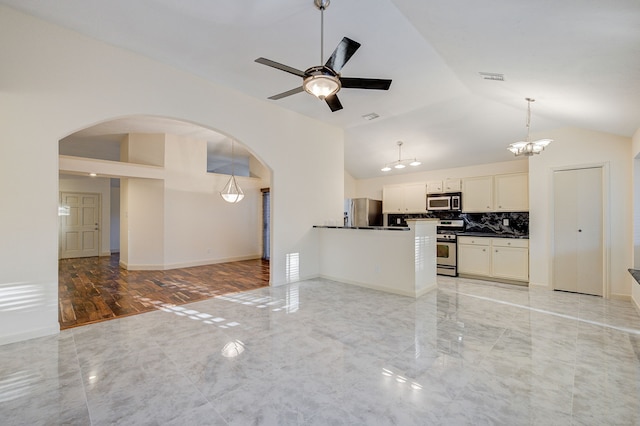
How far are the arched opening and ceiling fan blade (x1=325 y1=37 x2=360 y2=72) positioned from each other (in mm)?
2504

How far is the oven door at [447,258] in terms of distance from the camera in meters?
6.04

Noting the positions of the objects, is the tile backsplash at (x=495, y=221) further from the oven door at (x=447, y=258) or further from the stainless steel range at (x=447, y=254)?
the oven door at (x=447, y=258)

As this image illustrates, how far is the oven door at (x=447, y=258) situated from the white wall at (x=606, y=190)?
1.33m

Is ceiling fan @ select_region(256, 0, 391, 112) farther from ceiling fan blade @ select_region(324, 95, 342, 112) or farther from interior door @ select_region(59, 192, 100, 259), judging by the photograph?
interior door @ select_region(59, 192, 100, 259)

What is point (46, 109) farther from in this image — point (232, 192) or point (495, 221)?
point (495, 221)

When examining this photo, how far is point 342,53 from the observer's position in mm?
2686

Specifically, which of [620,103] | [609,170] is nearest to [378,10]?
[620,103]

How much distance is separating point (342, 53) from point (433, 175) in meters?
5.27

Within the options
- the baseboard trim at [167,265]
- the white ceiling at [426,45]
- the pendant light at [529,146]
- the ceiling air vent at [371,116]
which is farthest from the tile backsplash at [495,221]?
the baseboard trim at [167,265]

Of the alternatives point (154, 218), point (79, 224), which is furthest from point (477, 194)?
point (79, 224)

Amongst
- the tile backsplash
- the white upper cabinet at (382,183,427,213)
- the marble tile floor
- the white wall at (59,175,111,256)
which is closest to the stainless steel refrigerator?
the white upper cabinet at (382,183,427,213)

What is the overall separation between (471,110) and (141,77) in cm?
512

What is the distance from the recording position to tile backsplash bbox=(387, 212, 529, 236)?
5.94 m

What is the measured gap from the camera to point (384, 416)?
1756 millimetres
